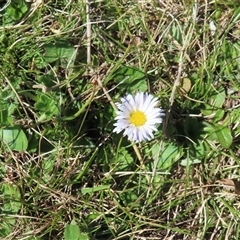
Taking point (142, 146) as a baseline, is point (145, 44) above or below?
above

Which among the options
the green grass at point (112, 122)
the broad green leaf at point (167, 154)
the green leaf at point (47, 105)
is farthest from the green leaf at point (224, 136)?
the green leaf at point (47, 105)

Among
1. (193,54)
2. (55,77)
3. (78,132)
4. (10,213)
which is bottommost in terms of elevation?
(10,213)

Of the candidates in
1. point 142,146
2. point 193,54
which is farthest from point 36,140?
point 193,54

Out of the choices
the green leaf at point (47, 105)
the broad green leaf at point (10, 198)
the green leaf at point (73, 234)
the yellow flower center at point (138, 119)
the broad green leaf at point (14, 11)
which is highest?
the broad green leaf at point (14, 11)

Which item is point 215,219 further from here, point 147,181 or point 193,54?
point 193,54

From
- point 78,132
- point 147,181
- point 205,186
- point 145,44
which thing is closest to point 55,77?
point 78,132

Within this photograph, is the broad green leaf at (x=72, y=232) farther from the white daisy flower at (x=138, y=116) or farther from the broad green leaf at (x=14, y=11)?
the broad green leaf at (x=14, y=11)
